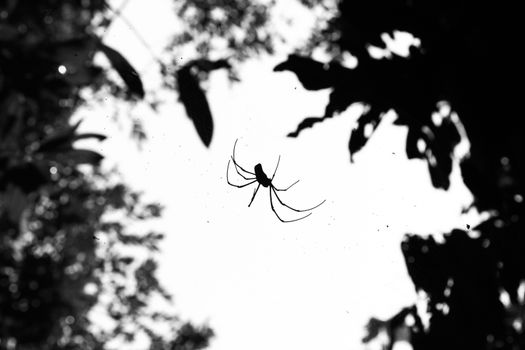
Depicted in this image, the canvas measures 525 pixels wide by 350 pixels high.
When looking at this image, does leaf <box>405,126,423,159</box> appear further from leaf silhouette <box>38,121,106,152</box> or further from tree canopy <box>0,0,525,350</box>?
leaf silhouette <box>38,121,106,152</box>

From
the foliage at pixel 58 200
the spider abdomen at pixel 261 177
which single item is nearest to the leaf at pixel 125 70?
the foliage at pixel 58 200

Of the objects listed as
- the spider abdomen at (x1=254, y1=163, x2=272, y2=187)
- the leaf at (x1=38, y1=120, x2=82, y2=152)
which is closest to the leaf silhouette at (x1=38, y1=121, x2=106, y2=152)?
the leaf at (x1=38, y1=120, x2=82, y2=152)

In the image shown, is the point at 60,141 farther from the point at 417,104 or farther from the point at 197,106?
Result: the point at 417,104

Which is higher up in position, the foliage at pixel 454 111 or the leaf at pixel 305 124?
the leaf at pixel 305 124

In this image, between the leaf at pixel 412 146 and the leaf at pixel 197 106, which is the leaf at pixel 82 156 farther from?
the leaf at pixel 412 146

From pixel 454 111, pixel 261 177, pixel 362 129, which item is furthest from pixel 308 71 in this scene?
pixel 261 177
